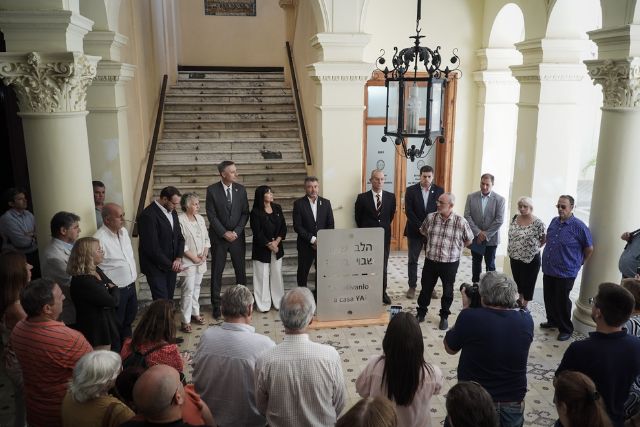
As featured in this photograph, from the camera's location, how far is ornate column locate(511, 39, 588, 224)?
22.1 ft

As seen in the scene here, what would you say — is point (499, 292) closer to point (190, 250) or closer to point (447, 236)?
point (447, 236)

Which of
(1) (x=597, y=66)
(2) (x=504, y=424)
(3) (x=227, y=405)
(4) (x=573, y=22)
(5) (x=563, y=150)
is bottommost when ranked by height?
(2) (x=504, y=424)

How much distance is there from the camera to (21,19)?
4.42 m

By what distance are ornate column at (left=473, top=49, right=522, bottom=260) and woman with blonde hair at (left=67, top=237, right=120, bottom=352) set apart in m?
6.68

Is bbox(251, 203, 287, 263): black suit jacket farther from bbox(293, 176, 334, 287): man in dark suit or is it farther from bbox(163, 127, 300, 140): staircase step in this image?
bbox(163, 127, 300, 140): staircase step

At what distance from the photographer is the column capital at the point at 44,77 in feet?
14.8

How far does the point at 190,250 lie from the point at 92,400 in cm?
363

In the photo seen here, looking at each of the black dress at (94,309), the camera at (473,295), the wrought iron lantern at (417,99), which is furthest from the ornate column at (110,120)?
the camera at (473,295)

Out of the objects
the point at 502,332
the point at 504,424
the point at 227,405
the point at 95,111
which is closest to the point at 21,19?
the point at 95,111

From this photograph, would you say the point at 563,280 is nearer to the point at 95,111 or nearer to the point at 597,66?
the point at 597,66

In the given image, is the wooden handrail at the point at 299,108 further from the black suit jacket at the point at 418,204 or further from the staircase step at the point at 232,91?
the black suit jacket at the point at 418,204

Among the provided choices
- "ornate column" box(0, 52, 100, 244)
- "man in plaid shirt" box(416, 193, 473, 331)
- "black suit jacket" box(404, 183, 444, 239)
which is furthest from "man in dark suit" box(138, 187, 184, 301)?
"black suit jacket" box(404, 183, 444, 239)

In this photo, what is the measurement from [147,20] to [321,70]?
4.05 metres

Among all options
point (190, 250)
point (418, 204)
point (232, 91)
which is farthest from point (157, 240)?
point (232, 91)
